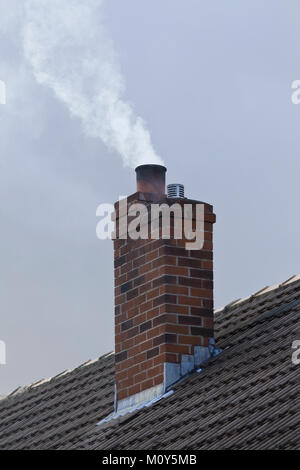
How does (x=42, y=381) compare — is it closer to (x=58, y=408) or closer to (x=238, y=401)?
(x=58, y=408)

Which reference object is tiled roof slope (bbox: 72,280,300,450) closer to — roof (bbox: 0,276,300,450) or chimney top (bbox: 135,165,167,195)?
roof (bbox: 0,276,300,450)

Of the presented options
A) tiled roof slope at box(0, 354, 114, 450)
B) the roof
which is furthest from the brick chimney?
tiled roof slope at box(0, 354, 114, 450)

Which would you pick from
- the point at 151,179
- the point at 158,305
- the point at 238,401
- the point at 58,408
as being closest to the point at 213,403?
the point at 238,401

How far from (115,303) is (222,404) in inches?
110

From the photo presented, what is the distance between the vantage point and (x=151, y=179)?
43.1ft

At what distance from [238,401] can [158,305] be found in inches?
85.1

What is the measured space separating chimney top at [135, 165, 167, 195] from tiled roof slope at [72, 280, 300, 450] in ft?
5.20

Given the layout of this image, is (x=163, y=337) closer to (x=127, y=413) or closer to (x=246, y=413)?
(x=127, y=413)

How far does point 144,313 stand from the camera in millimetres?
12531

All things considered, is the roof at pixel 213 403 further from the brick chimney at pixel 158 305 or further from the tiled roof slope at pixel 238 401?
the brick chimney at pixel 158 305

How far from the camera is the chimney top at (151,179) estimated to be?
1307cm

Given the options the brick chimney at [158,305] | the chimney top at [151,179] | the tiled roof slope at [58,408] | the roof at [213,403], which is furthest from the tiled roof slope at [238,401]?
the chimney top at [151,179]

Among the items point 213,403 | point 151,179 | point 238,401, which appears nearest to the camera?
point 238,401
